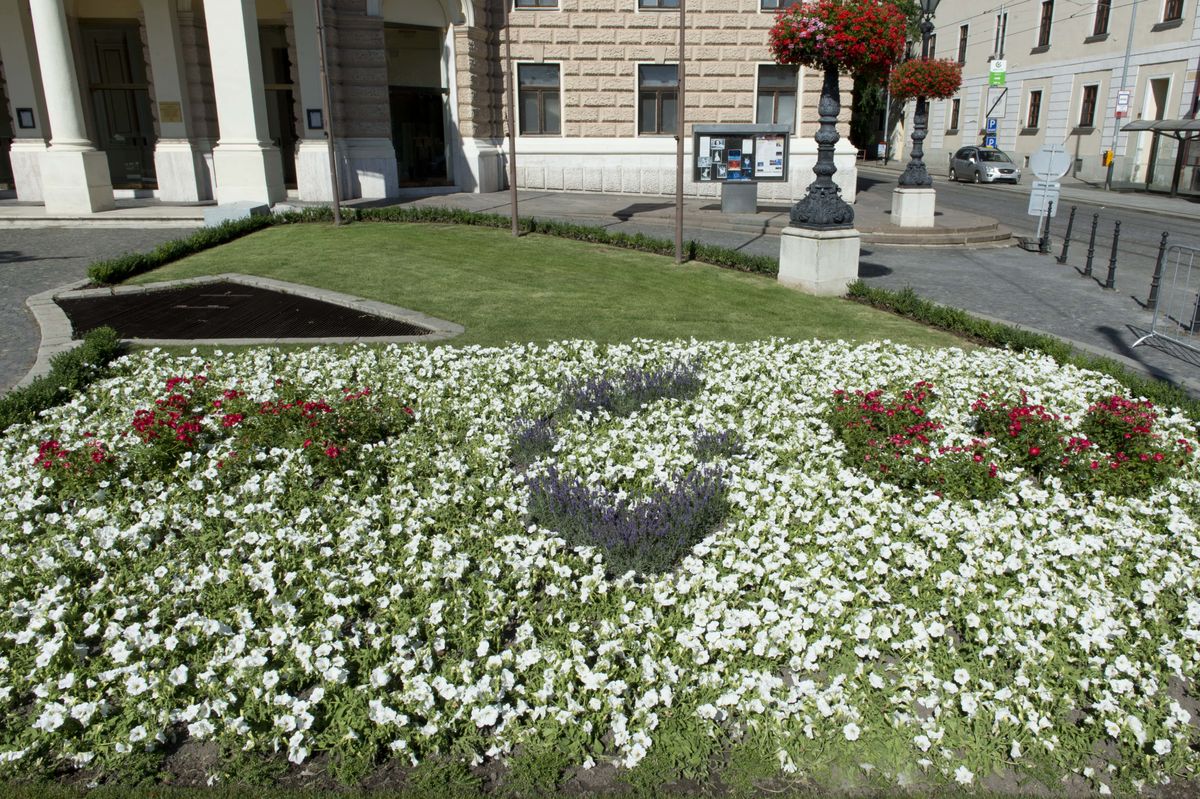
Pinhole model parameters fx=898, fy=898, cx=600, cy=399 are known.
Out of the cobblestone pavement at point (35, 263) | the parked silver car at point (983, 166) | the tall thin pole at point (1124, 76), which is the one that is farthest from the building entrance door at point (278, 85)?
the tall thin pole at point (1124, 76)

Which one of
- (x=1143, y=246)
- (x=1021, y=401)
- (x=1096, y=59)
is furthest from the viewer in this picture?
(x=1096, y=59)

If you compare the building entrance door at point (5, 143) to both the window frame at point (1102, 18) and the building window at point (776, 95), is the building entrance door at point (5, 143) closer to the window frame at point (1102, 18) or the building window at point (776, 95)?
the building window at point (776, 95)

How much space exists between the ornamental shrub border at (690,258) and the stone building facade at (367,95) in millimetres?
2859

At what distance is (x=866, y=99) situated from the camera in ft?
200

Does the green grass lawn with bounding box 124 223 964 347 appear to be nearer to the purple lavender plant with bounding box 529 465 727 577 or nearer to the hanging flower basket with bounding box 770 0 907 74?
the purple lavender plant with bounding box 529 465 727 577

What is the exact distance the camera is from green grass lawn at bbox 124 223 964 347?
1077 centimetres

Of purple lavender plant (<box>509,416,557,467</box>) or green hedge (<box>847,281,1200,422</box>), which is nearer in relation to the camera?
purple lavender plant (<box>509,416,557,467</box>)

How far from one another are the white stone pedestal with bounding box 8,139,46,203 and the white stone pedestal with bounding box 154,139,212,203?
2839 mm

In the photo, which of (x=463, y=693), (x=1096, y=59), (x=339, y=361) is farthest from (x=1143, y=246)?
(x=1096, y=59)

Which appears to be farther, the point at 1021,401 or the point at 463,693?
the point at 1021,401

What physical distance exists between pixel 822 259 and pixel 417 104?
53.9 ft

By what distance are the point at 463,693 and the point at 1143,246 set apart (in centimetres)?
2164

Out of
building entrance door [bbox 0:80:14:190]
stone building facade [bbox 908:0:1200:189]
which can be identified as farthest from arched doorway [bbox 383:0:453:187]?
stone building facade [bbox 908:0:1200:189]

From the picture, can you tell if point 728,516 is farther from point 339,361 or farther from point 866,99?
point 866,99
